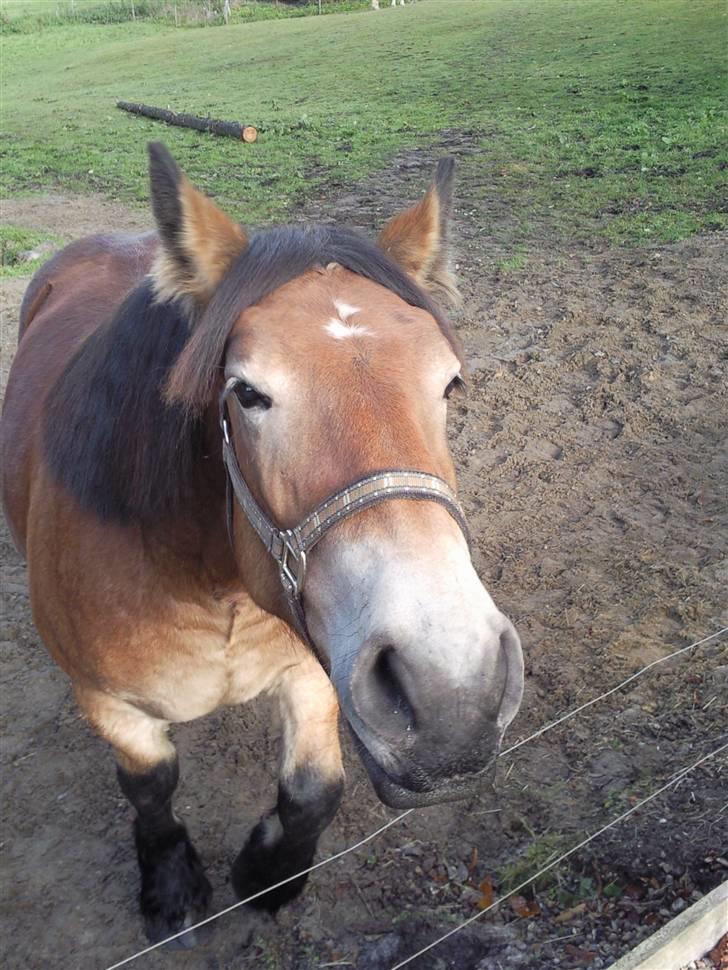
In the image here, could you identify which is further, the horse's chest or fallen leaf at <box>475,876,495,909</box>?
fallen leaf at <box>475,876,495,909</box>

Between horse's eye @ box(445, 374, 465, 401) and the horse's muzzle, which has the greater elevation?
horse's eye @ box(445, 374, 465, 401)

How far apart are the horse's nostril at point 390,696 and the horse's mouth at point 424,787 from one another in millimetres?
129

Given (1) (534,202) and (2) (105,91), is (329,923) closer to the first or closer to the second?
(1) (534,202)

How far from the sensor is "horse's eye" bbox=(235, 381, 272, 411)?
69.9 inches

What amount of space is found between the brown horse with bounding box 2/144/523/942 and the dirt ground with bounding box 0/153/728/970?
11.6 inches

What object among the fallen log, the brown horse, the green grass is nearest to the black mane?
the brown horse

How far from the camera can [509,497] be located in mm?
4852

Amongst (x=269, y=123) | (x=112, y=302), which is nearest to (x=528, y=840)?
(x=112, y=302)

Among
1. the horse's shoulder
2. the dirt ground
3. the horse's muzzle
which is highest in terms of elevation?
the horse's shoulder

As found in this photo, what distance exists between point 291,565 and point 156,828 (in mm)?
1631

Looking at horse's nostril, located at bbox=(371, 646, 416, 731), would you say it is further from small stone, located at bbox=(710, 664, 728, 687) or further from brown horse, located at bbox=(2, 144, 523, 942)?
small stone, located at bbox=(710, 664, 728, 687)

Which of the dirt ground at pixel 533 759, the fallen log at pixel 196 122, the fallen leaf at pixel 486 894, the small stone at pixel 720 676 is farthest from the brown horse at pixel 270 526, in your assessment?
the fallen log at pixel 196 122

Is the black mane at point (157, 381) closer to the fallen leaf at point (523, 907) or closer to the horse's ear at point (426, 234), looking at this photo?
the horse's ear at point (426, 234)

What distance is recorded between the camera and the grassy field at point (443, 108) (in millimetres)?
10195
